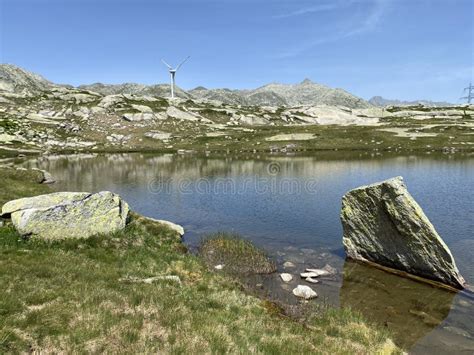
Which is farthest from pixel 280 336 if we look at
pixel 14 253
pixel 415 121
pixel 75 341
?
pixel 415 121

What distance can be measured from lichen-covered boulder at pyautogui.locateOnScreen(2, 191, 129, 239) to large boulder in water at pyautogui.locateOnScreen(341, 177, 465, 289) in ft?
58.4

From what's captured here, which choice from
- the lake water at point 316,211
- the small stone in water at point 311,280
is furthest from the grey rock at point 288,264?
the small stone in water at point 311,280

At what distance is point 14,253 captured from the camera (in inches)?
773

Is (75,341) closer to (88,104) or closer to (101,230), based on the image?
(101,230)

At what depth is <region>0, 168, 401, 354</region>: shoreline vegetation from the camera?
1168 centimetres

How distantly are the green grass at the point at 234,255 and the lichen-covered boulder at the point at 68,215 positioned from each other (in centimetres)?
730

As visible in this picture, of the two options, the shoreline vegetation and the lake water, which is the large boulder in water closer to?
the lake water

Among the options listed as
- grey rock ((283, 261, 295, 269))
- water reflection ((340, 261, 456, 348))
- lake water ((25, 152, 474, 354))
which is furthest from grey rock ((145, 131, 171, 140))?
water reflection ((340, 261, 456, 348))

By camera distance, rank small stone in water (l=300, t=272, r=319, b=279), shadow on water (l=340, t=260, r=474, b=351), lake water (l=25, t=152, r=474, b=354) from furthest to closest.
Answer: small stone in water (l=300, t=272, r=319, b=279) < lake water (l=25, t=152, r=474, b=354) < shadow on water (l=340, t=260, r=474, b=351)

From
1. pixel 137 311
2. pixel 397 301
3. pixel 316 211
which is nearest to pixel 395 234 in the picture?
pixel 397 301

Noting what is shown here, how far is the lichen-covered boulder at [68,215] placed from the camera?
910 inches

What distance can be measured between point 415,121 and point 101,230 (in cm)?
19642

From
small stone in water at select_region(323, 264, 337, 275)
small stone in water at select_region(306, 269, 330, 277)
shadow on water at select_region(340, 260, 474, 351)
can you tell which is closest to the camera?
shadow on water at select_region(340, 260, 474, 351)

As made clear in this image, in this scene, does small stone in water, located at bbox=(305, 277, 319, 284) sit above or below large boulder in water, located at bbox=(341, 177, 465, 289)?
below
